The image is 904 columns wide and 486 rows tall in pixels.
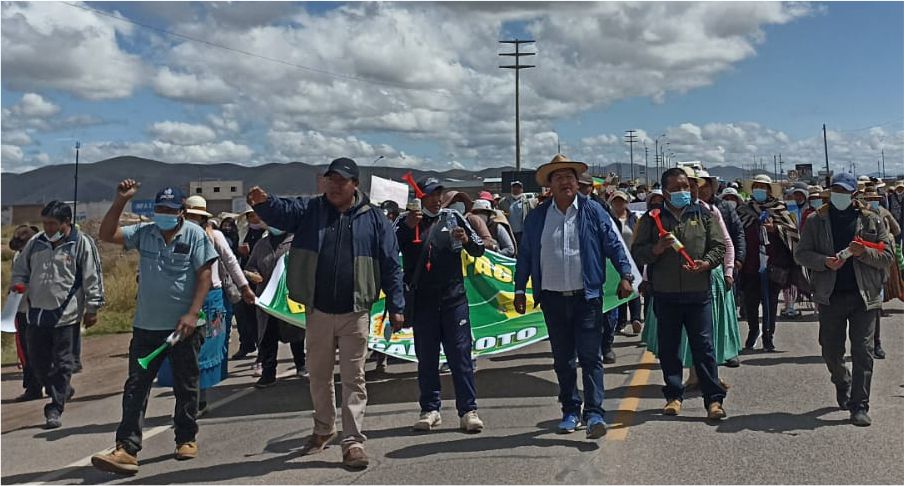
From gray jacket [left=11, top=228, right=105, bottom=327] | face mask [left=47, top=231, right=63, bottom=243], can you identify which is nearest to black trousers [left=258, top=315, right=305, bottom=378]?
gray jacket [left=11, top=228, right=105, bottom=327]

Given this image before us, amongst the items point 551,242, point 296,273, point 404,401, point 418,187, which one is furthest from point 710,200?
point 296,273

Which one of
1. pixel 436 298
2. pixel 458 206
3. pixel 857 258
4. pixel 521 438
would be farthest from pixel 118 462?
pixel 857 258

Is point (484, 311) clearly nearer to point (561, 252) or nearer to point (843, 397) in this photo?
point (561, 252)

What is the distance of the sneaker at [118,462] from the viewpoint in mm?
5648

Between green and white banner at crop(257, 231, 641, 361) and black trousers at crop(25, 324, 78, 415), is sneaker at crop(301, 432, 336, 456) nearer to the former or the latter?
green and white banner at crop(257, 231, 641, 361)

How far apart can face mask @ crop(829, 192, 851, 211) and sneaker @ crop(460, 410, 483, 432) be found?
138 inches

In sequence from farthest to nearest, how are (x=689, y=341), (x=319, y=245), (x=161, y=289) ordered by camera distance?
1. (x=689, y=341)
2. (x=161, y=289)
3. (x=319, y=245)

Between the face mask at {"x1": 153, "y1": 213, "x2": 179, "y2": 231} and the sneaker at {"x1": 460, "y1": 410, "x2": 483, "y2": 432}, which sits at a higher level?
the face mask at {"x1": 153, "y1": 213, "x2": 179, "y2": 231}

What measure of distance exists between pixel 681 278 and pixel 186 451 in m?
4.22

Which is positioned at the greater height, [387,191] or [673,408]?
[387,191]

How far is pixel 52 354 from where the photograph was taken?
780 centimetres

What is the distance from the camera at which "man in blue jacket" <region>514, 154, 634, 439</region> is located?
20.9ft

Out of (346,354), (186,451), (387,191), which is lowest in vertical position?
(186,451)

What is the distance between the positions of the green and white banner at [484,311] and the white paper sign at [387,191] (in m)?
1.17
